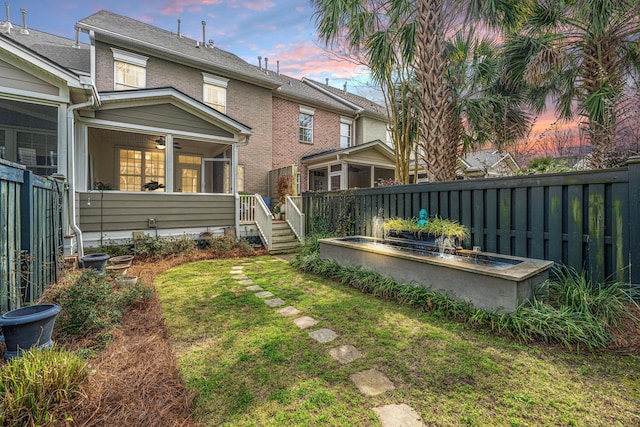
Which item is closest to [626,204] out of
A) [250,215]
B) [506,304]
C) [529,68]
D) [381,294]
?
[506,304]

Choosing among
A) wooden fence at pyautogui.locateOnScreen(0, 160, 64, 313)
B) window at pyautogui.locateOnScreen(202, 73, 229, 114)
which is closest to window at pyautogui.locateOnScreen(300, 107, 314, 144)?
window at pyautogui.locateOnScreen(202, 73, 229, 114)

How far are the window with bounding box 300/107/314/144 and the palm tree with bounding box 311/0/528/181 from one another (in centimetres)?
679

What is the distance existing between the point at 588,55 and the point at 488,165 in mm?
5109

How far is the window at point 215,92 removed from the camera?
10664mm

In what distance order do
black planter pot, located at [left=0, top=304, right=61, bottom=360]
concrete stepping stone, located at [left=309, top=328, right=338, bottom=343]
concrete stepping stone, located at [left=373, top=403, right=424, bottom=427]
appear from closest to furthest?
concrete stepping stone, located at [left=373, top=403, right=424, bottom=427], black planter pot, located at [left=0, top=304, right=61, bottom=360], concrete stepping stone, located at [left=309, top=328, right=338, bottom=343]

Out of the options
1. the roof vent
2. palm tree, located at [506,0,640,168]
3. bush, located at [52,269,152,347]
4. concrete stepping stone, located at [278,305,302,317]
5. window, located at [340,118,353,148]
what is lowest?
concrete stepping stone, located at [278,305,302,317]

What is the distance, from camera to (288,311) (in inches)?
138

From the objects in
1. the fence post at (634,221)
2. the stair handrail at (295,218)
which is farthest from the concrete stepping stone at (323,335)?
the stair handrail at (295,218)

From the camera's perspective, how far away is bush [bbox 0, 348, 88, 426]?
1415mm

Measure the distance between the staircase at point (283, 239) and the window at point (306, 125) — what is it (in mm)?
6250

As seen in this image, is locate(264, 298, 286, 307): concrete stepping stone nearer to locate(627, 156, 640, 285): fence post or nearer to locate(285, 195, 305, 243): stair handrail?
locate(627, 156, 640, 285): fence post

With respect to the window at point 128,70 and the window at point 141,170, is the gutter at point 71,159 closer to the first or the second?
the window at point 141,170

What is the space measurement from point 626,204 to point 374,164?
403 inches

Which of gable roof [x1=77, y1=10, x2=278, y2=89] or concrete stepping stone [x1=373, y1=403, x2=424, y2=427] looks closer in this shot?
concrete stepping stone [x1=373, y1=403, x2=424, y2=427]
